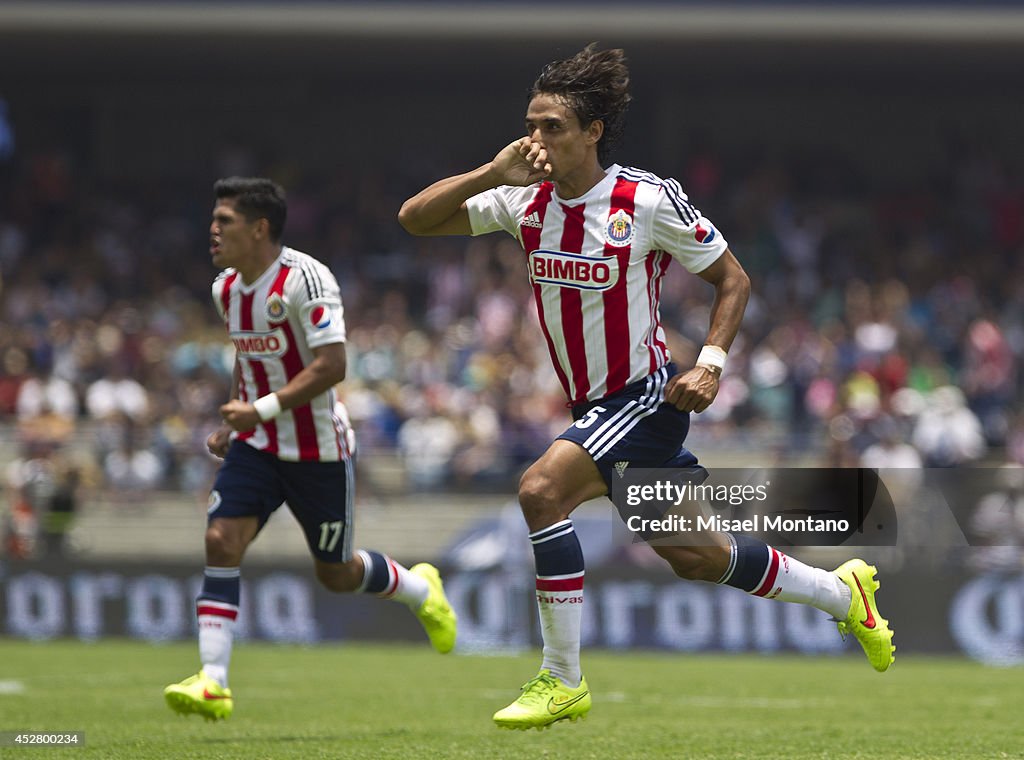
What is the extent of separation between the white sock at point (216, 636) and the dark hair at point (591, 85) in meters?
2.98

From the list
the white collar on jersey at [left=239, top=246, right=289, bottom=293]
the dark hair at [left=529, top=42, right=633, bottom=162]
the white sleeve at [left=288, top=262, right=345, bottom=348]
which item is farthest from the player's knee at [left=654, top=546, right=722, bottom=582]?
the white collar on jersey at [left=239, top=246, right=289, bottom=293]

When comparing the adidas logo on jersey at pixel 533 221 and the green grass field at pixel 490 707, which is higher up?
the adidas logo on jersey at pixel 533 221

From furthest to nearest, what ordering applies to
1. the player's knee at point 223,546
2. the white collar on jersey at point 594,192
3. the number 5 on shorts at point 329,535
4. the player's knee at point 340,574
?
the player's knee at point 340,574
the number 5 on shorts at point 329,535
the player's knee at point 223,546
the white collar on jersey at point 594,192

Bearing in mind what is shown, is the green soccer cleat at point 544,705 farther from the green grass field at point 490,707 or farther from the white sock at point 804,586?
the white sock at point 804,586

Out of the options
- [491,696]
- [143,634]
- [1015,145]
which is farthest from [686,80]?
[491,696]

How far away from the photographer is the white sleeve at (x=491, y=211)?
657cm

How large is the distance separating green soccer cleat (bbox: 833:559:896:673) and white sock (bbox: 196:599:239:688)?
2.85 meters

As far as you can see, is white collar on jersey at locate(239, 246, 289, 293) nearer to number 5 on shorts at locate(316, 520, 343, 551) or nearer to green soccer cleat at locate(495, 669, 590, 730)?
number 5 on shorts at locate(316, 520, 343, 551)

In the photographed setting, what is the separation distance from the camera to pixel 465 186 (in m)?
6.38

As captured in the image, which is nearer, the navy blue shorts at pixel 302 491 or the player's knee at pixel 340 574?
the navy blue shorts at pixel 302 491

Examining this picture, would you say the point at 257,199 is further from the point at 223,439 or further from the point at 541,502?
the point at 541,502

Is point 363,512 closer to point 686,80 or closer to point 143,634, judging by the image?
point 143,634

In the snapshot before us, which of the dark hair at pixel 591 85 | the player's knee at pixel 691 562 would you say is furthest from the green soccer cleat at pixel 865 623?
the dark hair at pixel 591 85

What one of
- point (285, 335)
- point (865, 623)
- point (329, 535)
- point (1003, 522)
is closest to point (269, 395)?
point (285, 335)
